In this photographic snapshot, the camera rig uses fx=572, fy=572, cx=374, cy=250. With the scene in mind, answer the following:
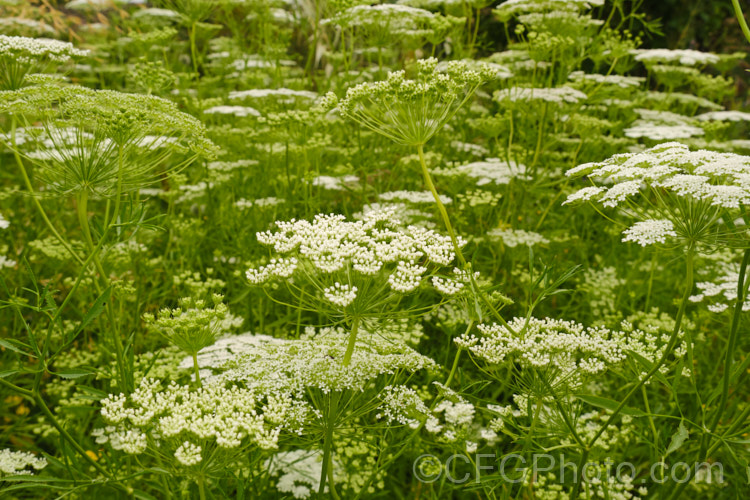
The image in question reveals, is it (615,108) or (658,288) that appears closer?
(658,288)

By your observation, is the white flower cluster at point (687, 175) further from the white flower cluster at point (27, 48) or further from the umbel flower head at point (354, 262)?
the white flower cluster at point (27, 48)

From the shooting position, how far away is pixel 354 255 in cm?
242

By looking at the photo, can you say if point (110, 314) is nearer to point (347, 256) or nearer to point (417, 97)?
point (347, 256)

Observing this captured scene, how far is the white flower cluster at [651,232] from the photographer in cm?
221

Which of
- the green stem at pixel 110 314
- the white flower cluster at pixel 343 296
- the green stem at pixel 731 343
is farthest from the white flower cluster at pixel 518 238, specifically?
the green stem at pixel 110 314

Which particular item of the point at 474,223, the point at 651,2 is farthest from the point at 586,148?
the point at 651,2

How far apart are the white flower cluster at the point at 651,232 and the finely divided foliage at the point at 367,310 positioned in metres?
0.01

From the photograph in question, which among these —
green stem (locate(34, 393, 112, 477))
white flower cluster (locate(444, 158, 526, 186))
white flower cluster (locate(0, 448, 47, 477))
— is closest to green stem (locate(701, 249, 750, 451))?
green stem (locate(34, 393, 112, 477))

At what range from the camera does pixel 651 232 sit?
2256 millimetres

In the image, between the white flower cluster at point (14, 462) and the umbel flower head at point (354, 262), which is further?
the white flower cluster at point (14, 462)

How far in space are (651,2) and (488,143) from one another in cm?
665

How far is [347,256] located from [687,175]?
1397 millimetres

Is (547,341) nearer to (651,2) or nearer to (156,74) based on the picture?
(156,74)

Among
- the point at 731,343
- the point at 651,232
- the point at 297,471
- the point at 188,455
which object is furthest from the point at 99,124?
the point at 731,343
